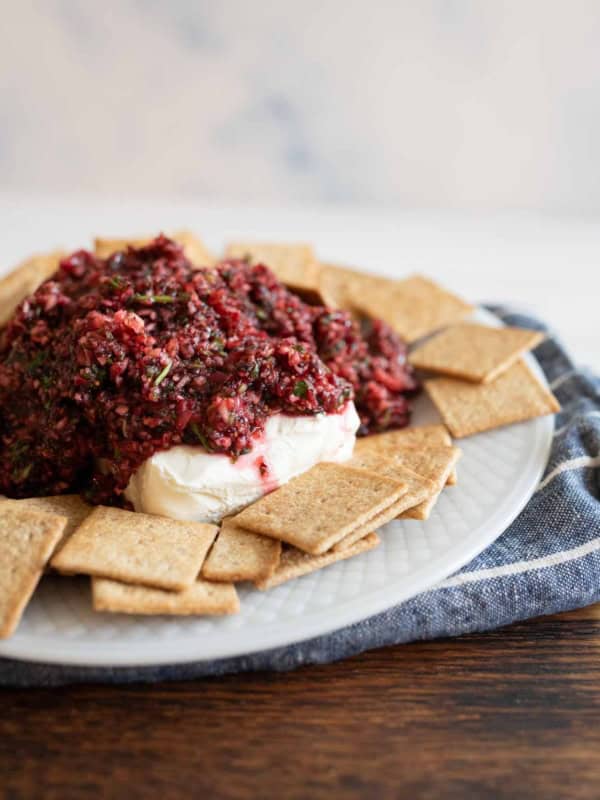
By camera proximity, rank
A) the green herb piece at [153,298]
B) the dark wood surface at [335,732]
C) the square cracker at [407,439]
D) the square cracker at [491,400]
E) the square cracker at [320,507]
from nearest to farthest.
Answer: the dark wood surface at [335,732] → the square cracker at [320,507] → the green herb piece at [153,298] → the square cracker at [407,439] → the square cracker at [491,400]

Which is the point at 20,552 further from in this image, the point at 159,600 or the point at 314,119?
the point at 314,119

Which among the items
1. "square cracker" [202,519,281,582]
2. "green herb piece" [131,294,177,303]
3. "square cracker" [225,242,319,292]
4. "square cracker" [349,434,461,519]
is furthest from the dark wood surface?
"square cracker" [225,242,319,292]

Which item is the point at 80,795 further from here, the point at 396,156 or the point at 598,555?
the point at 396,156

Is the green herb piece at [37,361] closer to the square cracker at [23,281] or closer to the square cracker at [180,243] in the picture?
the square cracker at [23,281]

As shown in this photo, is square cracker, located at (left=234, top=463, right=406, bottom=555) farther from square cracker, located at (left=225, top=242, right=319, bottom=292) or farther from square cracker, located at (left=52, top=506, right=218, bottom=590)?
square cracker, located at (left=225, top=242, right=319, bottom=292)

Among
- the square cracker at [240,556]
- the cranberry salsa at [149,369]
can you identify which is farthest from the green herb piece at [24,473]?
the square cracker at [240,556]

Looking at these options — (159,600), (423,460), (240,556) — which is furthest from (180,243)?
(159,600)
